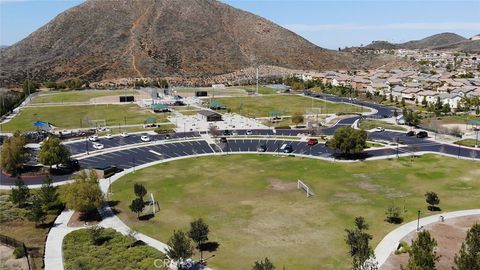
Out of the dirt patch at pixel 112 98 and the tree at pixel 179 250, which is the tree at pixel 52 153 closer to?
the tree at pixel 179 250

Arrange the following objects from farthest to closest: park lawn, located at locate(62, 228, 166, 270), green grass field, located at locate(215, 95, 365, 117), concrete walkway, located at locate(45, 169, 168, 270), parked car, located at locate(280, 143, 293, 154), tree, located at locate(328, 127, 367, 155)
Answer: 1. green grass field, located at locate(215, 95, 365, 117)
2. parked car, located at locate(280, 143, 293, 154)
3. tree, located at locate(328, 127, 367, 155)
4. concrete walkway, located at locate(45, 169, 168, 270)
5. park lawn, located at locate(62, 228, 166, 270)

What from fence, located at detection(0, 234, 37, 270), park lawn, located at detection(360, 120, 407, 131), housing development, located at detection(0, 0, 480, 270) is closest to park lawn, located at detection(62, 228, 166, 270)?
housing development, located at detection(0, 0, 480, 270)

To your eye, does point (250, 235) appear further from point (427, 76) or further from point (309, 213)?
point (427, 76)

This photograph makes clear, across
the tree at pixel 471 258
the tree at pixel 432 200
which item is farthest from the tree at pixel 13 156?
the tree at pixel 471 258

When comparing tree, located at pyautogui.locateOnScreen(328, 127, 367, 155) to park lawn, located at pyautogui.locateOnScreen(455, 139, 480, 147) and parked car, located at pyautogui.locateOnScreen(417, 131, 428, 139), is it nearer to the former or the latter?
parked car, located at pyautogui.locateOnScreen(417, 131, 428, 139)

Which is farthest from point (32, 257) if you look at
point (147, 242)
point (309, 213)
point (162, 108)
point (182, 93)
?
point (182, 93)

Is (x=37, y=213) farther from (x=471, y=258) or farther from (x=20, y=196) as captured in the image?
(x=471, y=258)

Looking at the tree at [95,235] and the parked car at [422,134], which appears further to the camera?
the parked car at [422,134]
